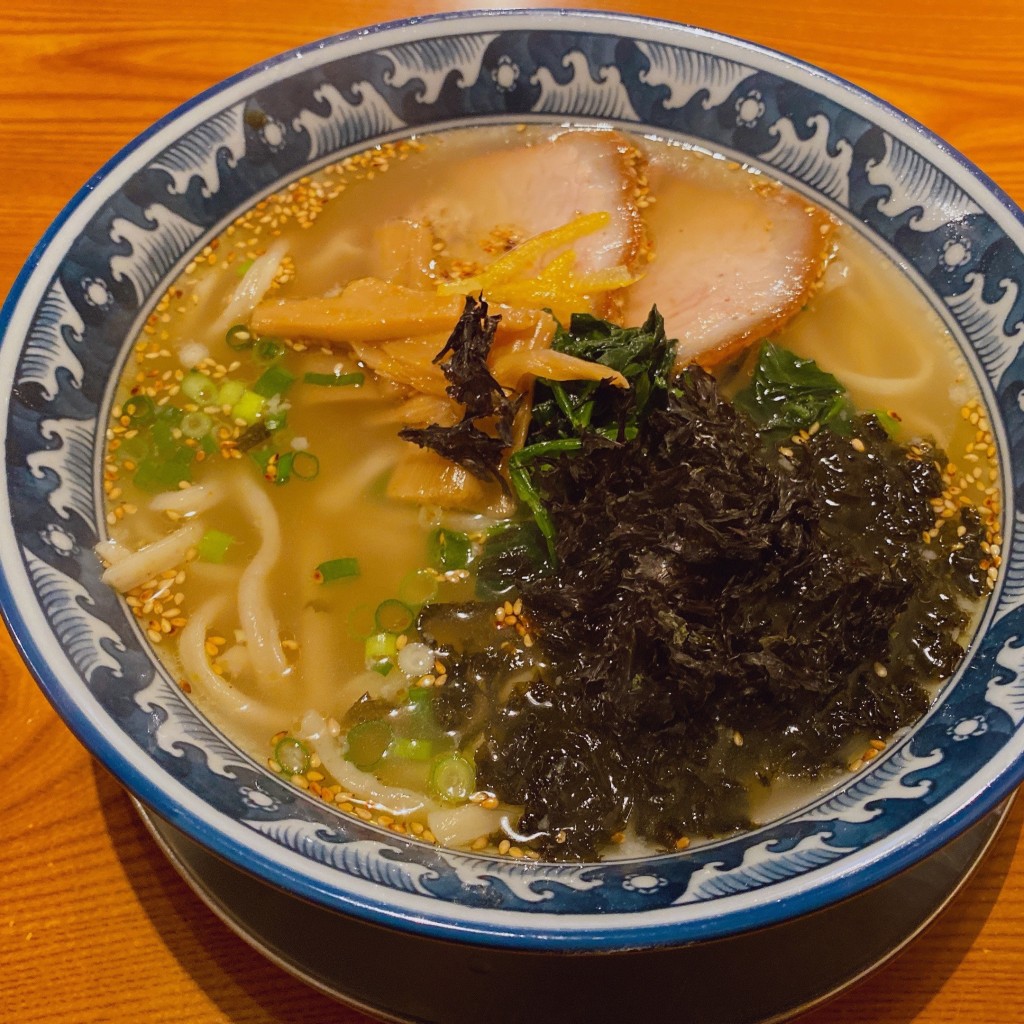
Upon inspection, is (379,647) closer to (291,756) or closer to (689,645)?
(291,756)

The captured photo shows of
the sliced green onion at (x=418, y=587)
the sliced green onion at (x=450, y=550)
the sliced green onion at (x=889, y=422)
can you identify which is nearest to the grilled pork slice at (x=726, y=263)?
the sliced green onion at (x=889, y=422)

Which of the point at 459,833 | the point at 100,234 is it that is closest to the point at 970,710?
the point at 459,833

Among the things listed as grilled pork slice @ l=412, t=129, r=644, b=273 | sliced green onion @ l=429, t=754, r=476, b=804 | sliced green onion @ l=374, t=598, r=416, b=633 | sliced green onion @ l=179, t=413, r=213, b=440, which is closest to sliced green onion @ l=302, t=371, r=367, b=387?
sliced green onion @ l=179, t=413, r=213, b=440

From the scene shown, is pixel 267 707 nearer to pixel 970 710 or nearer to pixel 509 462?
pixel 509 462

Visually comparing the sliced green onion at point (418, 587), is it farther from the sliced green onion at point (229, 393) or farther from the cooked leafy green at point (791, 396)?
the cooked leafy green at point (791, 396)

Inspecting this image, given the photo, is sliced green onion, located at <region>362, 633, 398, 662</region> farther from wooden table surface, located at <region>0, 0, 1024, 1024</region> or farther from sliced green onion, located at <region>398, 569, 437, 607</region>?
wooden table surface, located at <region>0, 0, 1024, 1024</region>

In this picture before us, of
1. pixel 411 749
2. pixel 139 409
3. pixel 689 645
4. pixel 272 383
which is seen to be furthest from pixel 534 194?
pixel 411 749

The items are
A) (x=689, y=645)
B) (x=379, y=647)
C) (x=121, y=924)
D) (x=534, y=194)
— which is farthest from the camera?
(x=534, y=194)
